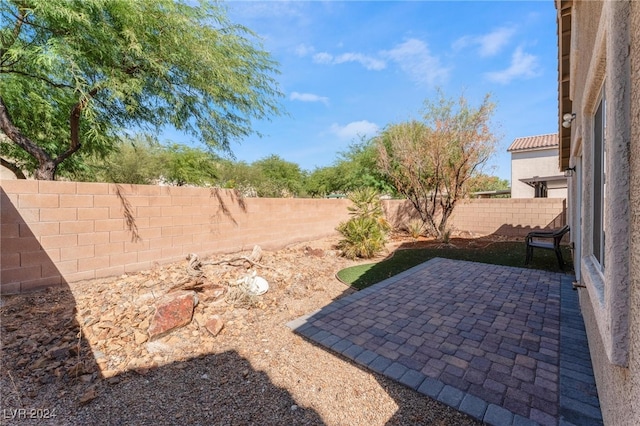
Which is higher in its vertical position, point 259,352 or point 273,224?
point 273,224

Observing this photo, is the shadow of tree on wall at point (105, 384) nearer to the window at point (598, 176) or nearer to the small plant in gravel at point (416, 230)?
the window at point (598, 176)

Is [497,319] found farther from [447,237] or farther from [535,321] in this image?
[447,237]

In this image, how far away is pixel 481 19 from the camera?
665 cm

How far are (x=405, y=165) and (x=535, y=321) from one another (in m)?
8.39

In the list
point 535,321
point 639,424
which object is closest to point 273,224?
point 535,321

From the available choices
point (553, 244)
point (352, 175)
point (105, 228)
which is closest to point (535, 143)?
point (352, 175)

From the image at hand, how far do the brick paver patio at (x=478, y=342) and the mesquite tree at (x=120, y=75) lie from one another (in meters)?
5.48

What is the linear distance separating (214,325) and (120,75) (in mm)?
5165

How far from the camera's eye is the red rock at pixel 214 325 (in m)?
3.44

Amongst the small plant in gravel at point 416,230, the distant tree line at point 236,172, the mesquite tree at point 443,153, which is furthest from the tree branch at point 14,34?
the small plant in gravel at point 416,230

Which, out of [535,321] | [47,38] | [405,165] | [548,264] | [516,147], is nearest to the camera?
[535,321]

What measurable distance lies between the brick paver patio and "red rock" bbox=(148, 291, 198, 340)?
142 centimetres

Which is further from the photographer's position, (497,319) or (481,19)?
(481,19)

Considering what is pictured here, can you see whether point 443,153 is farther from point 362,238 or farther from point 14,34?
point 14,34
